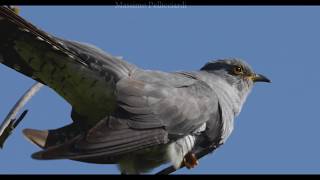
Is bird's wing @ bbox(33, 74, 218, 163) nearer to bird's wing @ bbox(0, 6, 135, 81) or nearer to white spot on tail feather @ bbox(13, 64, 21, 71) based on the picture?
bird's wing @ bbox(0, 6, 135, 81)

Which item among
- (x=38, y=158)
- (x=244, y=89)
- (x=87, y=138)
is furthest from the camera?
(x=244, y=89)

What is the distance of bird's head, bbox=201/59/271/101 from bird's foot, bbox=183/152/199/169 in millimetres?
1297

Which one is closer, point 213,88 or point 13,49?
point 13,49

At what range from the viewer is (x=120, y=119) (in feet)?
11.5

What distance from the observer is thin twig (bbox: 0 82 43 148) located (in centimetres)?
240

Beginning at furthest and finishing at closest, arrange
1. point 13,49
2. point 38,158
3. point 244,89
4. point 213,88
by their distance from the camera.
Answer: point 244,89, point 213,88, point 13,49, point 38,158

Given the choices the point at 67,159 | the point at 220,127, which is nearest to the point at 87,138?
the point at 67,159

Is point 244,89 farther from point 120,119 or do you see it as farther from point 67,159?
point 67,159

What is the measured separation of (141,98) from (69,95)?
488 mm

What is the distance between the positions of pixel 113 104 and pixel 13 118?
1160 millimetres

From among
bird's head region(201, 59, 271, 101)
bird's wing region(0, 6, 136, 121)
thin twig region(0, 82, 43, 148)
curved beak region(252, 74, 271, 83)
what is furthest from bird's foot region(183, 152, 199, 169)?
curved beak region(252, 74, 271, 83)

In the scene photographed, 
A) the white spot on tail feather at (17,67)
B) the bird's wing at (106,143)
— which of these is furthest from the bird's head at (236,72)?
the white spot on tail feather at (17,67)

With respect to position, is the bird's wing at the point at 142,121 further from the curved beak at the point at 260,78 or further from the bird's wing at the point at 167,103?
the curved beak at the point at 260,78

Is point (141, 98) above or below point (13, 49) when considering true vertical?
below
